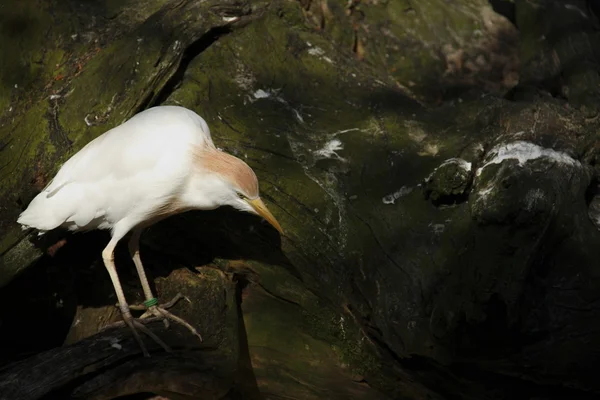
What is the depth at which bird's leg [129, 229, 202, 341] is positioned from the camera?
389 centimetres

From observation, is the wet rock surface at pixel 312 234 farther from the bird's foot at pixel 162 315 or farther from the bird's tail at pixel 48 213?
the bird's tail at pixel 48 213

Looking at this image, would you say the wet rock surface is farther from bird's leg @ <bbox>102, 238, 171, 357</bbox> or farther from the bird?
the bird

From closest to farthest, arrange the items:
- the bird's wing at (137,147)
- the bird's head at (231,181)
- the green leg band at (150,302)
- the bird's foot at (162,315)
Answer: the bird's head at (231,181)
the bird's wing at (137,147)
the bird's foot at (162,315)
the green leg band at (150,302)

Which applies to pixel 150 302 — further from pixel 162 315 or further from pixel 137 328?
pixel 137 328

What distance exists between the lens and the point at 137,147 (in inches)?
144

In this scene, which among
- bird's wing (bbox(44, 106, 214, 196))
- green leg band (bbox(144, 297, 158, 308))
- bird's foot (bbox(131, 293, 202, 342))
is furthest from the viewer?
green leg band (bbox(144, 297, 158, 308))

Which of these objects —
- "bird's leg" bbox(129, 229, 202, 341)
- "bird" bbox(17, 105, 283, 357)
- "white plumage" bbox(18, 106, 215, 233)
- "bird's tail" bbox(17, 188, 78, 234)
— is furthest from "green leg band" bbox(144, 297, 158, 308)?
"bird's tail" bbox(17, 188, 78, 234)

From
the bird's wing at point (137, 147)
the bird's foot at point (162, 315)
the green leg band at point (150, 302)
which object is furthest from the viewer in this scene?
the green leg band at point (150, 302)

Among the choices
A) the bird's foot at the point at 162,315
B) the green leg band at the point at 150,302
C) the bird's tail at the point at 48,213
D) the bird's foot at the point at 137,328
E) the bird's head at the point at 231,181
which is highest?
the bird's head at the point at 231,181

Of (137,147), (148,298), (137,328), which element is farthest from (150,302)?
(137,147)

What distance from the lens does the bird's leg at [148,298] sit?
12.8 ft

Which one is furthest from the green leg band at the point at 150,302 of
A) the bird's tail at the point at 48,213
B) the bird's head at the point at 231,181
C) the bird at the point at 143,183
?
the bird's head at the point at 231,181

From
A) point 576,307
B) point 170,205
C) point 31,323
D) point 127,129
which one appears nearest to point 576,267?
point 576,307

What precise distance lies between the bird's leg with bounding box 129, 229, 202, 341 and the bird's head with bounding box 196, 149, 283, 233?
72cm
